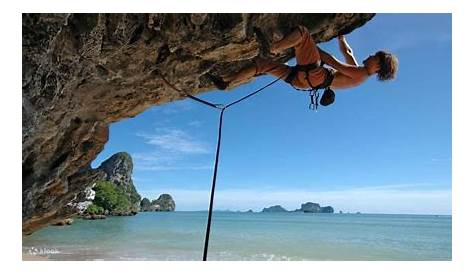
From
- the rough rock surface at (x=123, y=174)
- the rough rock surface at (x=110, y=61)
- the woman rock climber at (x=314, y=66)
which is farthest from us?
the rough rock surface at (x=123, y=174)

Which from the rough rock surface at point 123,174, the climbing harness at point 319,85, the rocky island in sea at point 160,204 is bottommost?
the rocky island in sea at point 160,204

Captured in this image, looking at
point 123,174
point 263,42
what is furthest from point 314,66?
point 123,174

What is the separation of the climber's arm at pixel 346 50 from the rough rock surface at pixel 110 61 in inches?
3.3

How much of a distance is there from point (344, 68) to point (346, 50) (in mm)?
306

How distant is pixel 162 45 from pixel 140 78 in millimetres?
817

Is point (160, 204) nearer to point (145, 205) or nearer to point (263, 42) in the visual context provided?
point (145, 205)

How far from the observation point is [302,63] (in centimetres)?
427

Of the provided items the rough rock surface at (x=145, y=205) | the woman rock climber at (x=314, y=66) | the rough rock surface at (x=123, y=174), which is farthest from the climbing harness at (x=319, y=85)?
the rough rock surface at (x=145, y=205)

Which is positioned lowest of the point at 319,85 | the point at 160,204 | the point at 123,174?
the point at 160,204

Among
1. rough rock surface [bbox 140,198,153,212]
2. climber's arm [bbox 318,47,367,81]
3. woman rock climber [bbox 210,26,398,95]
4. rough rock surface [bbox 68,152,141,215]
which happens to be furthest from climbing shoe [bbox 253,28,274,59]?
rough rock surface [bbox 140,198,153,212]

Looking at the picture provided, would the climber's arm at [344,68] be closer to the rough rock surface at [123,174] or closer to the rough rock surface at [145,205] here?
the rough rock surface at [123,174]

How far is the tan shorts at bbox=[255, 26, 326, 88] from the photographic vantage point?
4113 mm

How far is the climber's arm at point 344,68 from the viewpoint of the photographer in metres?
4.23
